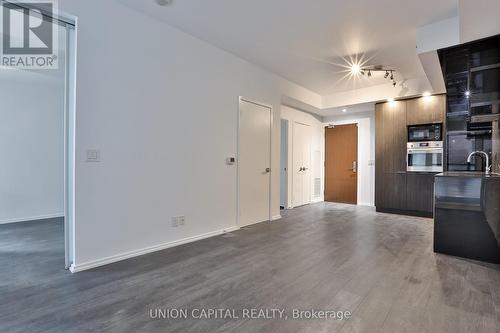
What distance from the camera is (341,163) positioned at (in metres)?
6.99

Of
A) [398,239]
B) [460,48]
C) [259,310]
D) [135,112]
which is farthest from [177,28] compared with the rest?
[398,239]

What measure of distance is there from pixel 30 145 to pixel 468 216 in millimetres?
6908

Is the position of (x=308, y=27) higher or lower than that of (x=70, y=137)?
higher

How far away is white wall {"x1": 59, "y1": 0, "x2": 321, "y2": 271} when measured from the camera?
2607mm

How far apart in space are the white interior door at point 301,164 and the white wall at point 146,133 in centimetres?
258

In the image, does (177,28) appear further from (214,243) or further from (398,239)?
(398,239)

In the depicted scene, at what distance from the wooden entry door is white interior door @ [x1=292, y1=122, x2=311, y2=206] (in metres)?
0.73

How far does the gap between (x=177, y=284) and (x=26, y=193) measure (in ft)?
14.2

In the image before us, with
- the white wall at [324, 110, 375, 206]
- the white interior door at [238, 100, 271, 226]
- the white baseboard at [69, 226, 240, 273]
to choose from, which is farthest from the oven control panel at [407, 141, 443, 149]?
the white baseboard at [69, 226, 240, 273]

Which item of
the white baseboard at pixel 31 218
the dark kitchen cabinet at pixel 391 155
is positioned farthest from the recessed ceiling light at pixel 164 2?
the dark kitchen cabinet at pixel 391 155

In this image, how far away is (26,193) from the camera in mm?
4805

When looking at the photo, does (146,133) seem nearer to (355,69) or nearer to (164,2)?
(164,2)

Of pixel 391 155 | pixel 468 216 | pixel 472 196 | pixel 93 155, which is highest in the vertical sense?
pixel 391 155

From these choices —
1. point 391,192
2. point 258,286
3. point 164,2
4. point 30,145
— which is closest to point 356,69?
point 391,192
